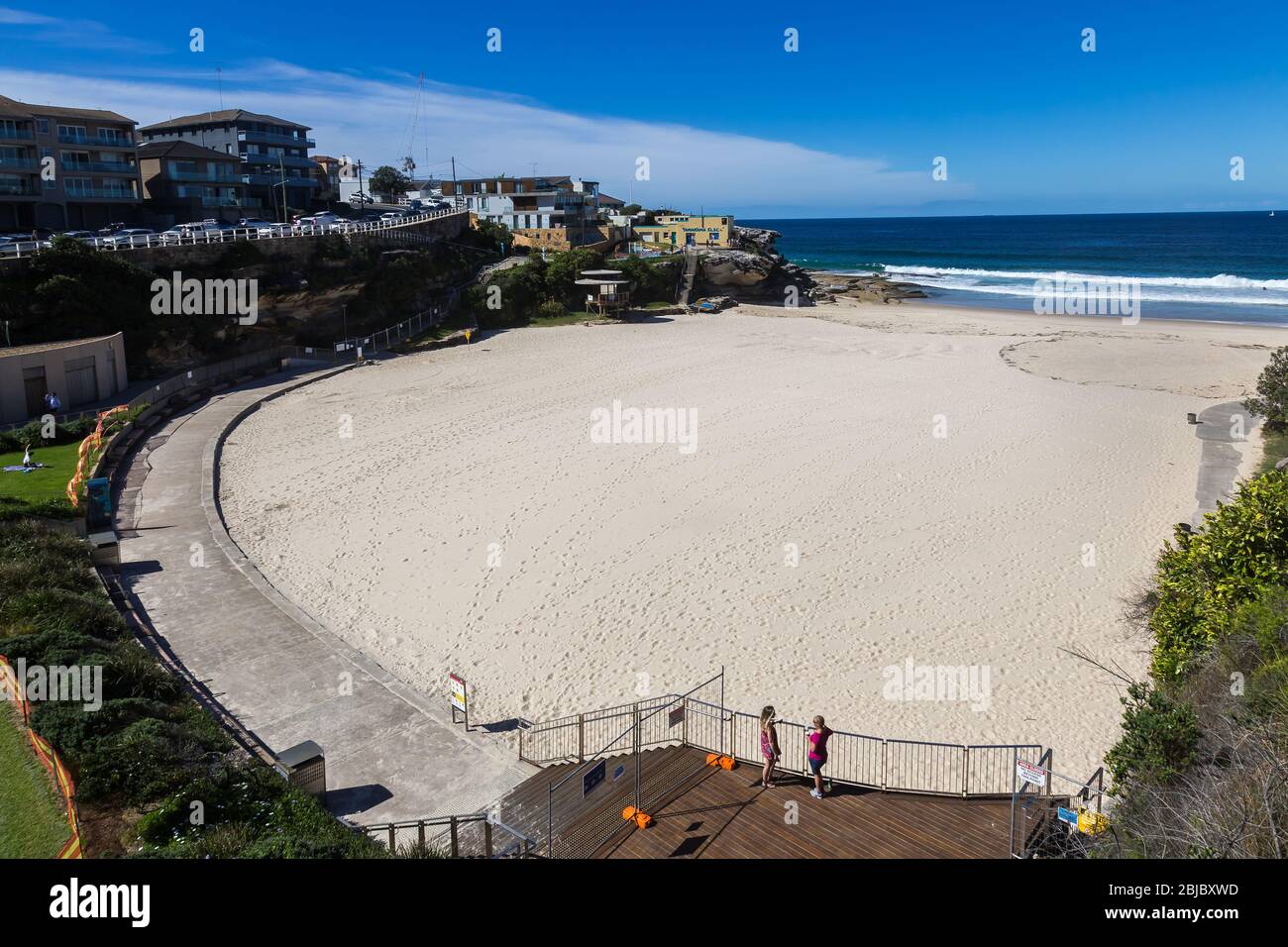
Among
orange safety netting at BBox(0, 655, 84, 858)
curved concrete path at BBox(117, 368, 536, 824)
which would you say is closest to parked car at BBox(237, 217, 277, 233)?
curved concrete path at BBox(117, 368, 536, 824)

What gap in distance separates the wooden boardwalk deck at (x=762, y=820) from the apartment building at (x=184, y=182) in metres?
52.9

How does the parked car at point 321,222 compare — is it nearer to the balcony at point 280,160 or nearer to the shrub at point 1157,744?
the balcony at point 280,160

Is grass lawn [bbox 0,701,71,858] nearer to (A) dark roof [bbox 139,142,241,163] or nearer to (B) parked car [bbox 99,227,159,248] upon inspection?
(B) parked car [bbox 99,227,159,248]

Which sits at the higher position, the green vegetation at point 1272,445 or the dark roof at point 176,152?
the dark roof at point 176,152

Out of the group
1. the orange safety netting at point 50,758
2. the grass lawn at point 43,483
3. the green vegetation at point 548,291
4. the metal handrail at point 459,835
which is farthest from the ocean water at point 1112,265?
the orange safety netting at point 50,758

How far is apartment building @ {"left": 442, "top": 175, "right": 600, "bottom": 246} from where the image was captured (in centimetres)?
6631

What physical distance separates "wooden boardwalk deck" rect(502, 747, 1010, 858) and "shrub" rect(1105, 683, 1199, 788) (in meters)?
1.34

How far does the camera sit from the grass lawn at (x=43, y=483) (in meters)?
17.4

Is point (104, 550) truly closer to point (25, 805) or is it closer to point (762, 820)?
point (25, 805)

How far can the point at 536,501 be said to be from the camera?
21.1m

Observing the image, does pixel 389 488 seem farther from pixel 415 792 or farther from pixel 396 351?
pixel 396 351

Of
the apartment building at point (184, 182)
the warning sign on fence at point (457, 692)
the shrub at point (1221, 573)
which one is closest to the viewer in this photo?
the shrub at point (1221, 573)
